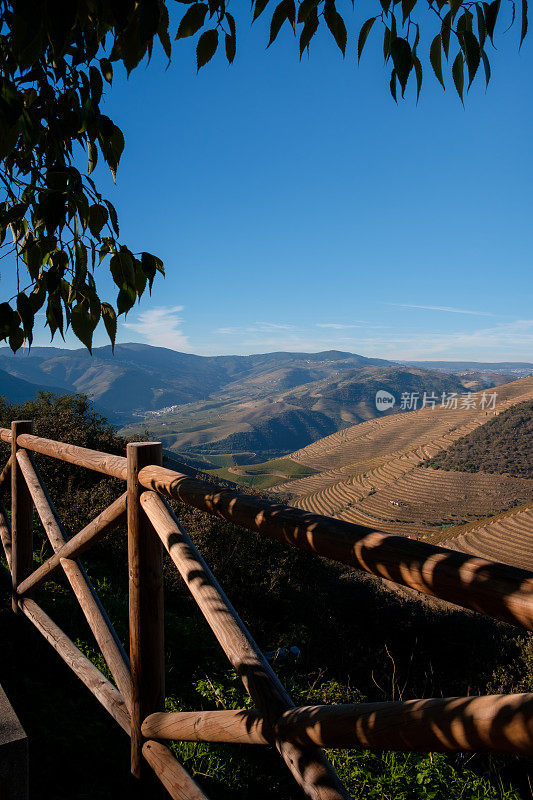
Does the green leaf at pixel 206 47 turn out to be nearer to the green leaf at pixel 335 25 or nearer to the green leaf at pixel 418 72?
the green leaf at pixel 335 25

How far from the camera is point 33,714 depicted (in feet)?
7.80

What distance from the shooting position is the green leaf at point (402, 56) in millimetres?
1068

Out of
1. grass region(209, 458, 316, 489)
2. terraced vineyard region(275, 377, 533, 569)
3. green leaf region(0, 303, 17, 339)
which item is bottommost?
grass region(209, 458, 316, 489)

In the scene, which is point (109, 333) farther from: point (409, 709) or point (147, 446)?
point (409, 709)

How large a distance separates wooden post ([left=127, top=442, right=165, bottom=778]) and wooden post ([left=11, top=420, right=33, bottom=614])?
5.20 feet

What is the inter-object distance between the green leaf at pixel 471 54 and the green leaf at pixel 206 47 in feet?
1.88

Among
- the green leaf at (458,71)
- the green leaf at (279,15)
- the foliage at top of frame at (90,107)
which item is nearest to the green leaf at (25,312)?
the foliage at top of frame at (90,107)

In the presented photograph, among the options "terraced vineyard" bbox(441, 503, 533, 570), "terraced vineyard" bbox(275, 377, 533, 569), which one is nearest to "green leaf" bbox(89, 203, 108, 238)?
"terraced vineyard" bbox(275, 377, 533, 569)

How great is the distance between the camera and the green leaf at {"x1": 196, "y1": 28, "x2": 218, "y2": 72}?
1142 millimetres

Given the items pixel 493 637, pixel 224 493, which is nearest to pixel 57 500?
pixel 224 493

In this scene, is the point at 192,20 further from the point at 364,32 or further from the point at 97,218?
the point at 97,218

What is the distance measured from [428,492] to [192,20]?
8288 cm

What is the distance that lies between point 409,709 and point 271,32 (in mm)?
1514

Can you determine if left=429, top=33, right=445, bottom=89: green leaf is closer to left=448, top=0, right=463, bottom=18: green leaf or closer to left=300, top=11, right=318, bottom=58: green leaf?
left=448, top=0, right=463, bottom=18: green leaf
